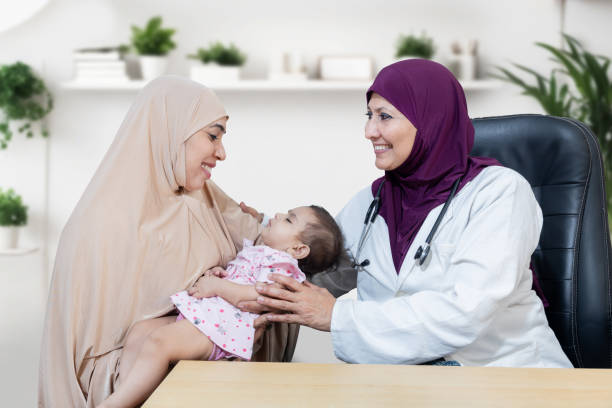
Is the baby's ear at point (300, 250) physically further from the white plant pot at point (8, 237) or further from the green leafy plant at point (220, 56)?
the white plant pot at point (8, 237)

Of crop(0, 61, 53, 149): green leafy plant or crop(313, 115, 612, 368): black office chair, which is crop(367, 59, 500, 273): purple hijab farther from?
crop(0, 61, 53, 149): green leafy plant

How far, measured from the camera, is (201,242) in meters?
1.88

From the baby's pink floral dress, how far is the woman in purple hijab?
61mm

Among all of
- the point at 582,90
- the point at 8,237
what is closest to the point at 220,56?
the point at 8,237

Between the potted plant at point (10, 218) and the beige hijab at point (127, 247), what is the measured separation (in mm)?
2447

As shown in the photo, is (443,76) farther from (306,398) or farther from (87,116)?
(87,116)

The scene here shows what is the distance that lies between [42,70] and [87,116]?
39 centimetres

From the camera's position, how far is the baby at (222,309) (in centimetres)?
157

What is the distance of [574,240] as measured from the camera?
6.37 feet

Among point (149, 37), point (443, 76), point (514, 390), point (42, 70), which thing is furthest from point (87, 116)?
point (514, 390)

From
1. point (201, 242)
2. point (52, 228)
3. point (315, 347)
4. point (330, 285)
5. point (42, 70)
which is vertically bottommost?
point (315, 347)

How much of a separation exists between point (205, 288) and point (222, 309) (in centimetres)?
8

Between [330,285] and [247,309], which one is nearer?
[247,309]

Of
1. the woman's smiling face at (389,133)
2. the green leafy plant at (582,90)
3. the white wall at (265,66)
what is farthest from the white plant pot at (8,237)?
the green leafy plant at (582,90)
